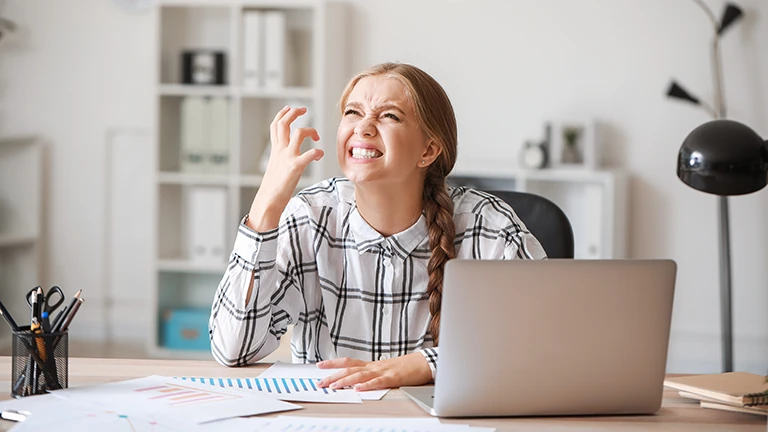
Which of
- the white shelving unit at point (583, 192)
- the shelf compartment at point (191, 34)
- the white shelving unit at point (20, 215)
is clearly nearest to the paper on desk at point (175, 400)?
the white shelving unit at point (583, 192)

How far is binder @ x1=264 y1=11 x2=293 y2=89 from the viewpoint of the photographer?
4.09m

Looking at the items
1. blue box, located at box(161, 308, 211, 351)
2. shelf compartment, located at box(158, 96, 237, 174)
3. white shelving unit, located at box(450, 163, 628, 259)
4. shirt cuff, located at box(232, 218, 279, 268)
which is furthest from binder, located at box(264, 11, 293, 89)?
shirt cuff, located at box(232, 218, 279, 268)

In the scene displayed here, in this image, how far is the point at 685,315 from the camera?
13.5ft

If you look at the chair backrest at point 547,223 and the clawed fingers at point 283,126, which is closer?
the clawed fingers at point 283,126

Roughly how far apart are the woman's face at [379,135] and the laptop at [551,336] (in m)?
0.56

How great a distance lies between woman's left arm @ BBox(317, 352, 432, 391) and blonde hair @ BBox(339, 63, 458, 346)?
232 millimetres

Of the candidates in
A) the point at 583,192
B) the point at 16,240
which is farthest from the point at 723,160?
A: the point at 16,240

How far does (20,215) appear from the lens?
4.61 m

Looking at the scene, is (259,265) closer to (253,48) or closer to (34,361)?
(34,361)

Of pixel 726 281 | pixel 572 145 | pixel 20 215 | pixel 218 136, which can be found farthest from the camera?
pixel 20 215

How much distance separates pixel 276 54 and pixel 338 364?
279 centimetres

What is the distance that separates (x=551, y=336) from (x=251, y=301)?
0.61 meters

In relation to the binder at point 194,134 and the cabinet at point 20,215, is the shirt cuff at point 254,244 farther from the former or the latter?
the cabinet at point 20,215

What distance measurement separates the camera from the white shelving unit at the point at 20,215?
4.56 meters
